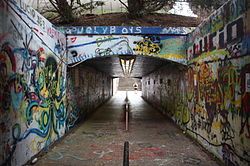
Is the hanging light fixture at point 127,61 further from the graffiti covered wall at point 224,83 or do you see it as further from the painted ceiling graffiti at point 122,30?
the graffiti covered wall at point 224,83

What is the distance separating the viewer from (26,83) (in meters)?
6.45

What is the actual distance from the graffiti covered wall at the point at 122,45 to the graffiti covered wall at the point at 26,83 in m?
1.29

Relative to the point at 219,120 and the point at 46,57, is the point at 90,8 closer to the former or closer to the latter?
the point at 46,57

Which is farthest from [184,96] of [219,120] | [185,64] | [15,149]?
[15,149]

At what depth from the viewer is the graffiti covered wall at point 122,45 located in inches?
414

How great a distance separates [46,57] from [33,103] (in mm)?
1609

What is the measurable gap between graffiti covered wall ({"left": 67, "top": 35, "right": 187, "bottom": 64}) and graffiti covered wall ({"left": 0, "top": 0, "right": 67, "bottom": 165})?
1.29m

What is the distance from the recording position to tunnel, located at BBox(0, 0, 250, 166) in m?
5.50

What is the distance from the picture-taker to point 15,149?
5.79 metres

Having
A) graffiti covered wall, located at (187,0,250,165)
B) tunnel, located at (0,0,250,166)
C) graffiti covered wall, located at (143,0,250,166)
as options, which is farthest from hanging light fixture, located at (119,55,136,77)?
graffiti covered wall, located at (187,0,250,165)

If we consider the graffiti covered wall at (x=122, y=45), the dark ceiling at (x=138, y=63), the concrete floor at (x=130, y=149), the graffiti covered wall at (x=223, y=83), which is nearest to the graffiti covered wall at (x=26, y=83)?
the concrete floor at (x=130, y=149)

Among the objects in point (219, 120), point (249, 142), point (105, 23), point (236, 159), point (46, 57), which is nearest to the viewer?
point (249, 142)

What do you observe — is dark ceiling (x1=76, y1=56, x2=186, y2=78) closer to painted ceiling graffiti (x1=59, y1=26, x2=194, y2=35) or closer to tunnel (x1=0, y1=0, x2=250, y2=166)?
painted ceiling graffiti (x1=59, y1=26, x2=194, y2=35)

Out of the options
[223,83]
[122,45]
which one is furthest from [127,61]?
[223,83]
